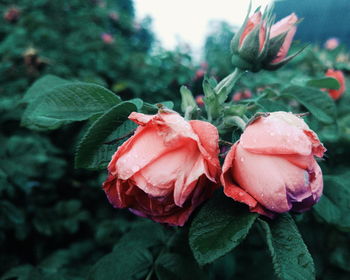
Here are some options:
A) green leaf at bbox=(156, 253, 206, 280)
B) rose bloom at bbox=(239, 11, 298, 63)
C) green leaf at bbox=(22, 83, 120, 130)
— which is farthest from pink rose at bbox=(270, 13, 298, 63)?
green leaf at bbox=(156, 253, 206, 280)

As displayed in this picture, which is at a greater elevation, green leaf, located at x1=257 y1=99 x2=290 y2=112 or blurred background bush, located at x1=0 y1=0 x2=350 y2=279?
green leaf, located at x1=257 y1=99 x2=290 y2=112

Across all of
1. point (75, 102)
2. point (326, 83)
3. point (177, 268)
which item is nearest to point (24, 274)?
point (177, 268)

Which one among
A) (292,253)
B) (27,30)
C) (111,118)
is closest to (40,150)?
(111,118)

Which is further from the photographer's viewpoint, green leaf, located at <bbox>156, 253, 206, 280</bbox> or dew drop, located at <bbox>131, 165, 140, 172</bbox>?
green leaf, located at <bbox>156, 253, 206, 280</bbox>

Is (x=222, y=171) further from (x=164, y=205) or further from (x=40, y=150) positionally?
(x=40, y=150)

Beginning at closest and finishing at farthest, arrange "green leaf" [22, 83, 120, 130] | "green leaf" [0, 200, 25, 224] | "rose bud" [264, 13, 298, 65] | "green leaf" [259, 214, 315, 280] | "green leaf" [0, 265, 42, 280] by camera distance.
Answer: "green leaf" [259, 214, 315, 280] < "green leaf" [22, 83, 120, 130] < "rose bud" [264, 13, 298, 65] < "green leaf" [0, 265, 42, 280] < "green leaf" [0, 200, 25, 224]

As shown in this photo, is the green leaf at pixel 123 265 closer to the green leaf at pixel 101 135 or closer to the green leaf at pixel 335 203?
the green leaf at pixel 101 135

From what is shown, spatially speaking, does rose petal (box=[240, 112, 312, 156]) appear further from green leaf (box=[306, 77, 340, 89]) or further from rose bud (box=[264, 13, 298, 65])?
green leaf (box=[306, 77, 340, 89])

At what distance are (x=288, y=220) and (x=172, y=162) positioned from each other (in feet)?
0.63

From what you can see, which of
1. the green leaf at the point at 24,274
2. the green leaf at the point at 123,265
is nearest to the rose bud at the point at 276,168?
the green leaf at the point at 123,265

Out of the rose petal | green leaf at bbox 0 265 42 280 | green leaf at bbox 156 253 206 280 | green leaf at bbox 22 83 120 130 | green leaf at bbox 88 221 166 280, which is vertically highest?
the rose petal

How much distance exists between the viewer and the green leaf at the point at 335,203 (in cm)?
69

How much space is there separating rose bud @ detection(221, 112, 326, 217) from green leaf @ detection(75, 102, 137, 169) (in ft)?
0.63

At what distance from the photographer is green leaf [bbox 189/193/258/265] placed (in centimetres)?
45
